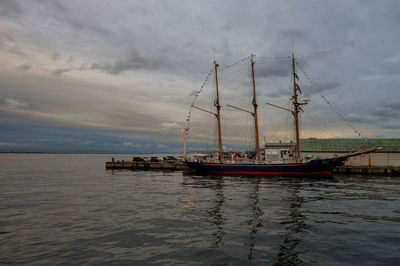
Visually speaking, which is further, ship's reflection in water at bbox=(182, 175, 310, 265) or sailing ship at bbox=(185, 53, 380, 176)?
sailing ship at bbox=(185, 53, 380, 176)

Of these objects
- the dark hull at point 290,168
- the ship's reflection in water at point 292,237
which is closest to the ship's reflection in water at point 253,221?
the ship's reflection in water at point 292,237

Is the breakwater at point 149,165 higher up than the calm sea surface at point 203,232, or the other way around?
the calm sea surface at point 203,232

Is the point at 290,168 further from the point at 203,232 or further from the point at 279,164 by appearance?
the point at 203,232

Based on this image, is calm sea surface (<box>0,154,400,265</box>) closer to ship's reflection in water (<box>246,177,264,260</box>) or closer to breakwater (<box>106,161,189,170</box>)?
ship's reflection in water (<box>246,177,264,260</box>)

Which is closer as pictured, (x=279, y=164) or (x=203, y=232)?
(x=203, y=232)

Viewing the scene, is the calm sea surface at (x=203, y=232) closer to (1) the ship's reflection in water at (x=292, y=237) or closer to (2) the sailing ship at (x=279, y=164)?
(1) the ship's reflection in water at (x=292, y=237)

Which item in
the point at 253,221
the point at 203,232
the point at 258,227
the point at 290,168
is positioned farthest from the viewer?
the point at 290,168

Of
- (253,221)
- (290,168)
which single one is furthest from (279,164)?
(253,221)

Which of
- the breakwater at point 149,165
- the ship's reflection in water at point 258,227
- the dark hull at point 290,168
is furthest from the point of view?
the breakwater at point 149,165

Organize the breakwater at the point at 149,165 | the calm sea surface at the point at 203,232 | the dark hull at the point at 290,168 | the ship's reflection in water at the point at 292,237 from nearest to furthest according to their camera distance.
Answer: the ship's reflection in water at the point at 292,237 < the calm sea surface at the point at 203,232 < the dark hull at the point at 290,168 < the breakwater at the point at 149,165

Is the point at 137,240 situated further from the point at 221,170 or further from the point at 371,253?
the point at 221,170

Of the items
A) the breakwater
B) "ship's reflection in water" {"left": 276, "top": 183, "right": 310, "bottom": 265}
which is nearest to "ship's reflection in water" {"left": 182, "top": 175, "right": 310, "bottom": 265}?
"ship's reflection in water" {"left": 276, "top": 183, "right": 310, "bottom": 265}

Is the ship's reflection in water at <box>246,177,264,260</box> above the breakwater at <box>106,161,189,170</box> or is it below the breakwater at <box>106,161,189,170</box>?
above

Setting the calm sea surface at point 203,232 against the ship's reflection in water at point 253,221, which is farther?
the ship's reflection in water at point 253,221
